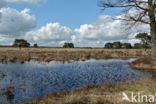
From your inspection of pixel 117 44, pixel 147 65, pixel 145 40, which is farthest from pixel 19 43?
pixel 147 65

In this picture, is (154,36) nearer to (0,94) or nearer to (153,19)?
(153,19)

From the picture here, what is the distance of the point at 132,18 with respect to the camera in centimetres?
1609

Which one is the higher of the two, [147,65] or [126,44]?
[126,44]

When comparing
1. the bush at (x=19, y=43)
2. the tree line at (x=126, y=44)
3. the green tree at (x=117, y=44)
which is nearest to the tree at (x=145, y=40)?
the tree line at (x=126, y=44)

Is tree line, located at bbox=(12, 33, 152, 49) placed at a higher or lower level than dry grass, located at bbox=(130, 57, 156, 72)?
higher

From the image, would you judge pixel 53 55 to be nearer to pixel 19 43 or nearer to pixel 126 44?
pixel 19 43

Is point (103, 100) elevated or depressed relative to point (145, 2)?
depressed

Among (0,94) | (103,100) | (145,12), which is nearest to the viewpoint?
(103,100)

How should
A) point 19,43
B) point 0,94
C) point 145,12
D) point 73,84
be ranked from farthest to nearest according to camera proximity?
point 19,43, point 145,12, point 73,84, point 0,94

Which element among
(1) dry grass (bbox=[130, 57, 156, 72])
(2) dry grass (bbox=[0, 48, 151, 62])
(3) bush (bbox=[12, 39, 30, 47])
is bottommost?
(1) dry grass (bbox=[130, 57, 156, 72])

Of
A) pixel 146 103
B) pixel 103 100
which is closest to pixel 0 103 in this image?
pixel 103 100

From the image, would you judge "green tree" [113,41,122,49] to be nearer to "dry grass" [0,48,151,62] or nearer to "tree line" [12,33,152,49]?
"tree line" [12,33,152,49]

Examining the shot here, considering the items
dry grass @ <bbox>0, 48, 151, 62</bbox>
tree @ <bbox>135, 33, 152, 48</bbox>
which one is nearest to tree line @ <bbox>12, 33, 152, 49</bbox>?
tree @ <bbox>135, 33, 152, 48</bbox>

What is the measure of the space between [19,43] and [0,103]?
84263 millimetres
